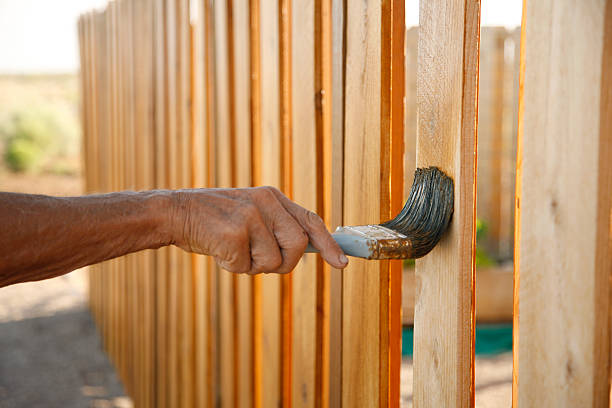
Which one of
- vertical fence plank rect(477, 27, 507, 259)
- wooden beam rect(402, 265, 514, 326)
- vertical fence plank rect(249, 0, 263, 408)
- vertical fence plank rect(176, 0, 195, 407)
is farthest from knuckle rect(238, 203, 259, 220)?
vertical fence plank rect(477, 27, 507, 259)

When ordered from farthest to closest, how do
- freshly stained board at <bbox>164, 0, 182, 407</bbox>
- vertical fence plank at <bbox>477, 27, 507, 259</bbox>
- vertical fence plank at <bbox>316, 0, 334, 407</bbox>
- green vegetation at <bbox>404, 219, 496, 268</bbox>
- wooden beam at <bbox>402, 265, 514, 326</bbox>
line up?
Result: vertical fence plank at <bbox>477, 27, 507, 259</bbox>, green vegetation at <bbox>404, 219, 496, 268</bbox>, wooden beam at <bbox>402, 265, 514, 326</bbox>, freshly stained board at <bbox>164, 0, 182, 407</bbox>, vertical fence plank at <bbox>316, 0, 334, 407</bbox>

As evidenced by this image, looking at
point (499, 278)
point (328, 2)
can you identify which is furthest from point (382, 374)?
point (499, 278)

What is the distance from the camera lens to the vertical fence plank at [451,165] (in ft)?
3.26

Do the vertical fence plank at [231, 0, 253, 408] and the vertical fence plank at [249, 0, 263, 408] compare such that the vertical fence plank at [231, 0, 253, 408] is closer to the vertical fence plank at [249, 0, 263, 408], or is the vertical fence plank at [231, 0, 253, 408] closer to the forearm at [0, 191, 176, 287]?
the vertical fence plank at [249, 0, 263, 408]

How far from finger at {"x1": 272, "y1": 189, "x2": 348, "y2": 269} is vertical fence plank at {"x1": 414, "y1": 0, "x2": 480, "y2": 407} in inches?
7.6

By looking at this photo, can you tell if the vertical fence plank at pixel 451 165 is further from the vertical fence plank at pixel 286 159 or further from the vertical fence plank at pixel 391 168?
the vertical fence plank at pixel 286 159

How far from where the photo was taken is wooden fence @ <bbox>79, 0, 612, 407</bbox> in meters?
0.83

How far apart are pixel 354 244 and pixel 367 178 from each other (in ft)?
0.98

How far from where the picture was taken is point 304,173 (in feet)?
5.29

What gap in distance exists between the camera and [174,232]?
1137mm

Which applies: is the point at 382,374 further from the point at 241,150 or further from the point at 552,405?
the point at 241,150

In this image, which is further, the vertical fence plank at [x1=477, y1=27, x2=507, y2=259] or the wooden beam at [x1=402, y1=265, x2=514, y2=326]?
the vertical fence plank at [x1=477, y1=27, x2=507, y2=259]

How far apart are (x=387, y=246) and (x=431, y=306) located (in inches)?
8.6

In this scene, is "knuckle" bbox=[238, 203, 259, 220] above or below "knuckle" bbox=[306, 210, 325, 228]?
above
